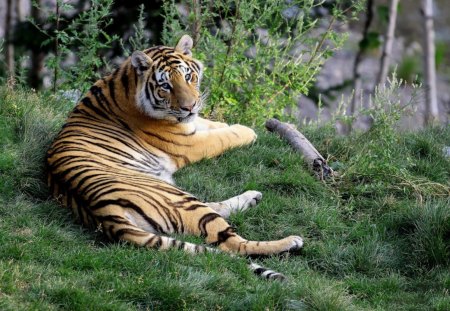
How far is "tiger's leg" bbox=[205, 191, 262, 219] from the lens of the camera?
7723 mm

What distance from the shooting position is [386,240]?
24.9 ft

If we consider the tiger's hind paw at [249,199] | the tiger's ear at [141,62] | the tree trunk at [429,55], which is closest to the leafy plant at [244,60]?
the tiger's ear at [141,62]

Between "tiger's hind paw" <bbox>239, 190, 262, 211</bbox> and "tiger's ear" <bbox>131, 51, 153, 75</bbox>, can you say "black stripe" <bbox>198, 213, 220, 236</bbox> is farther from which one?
"tiger's ear" <bbox>131, 51, 153, 75</bbox>

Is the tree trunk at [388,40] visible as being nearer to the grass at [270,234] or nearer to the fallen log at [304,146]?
the grass at [270,234]

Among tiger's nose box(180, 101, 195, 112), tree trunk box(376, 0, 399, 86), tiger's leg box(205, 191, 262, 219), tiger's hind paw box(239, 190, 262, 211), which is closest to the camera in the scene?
tiger's leg box(205, 191, 262, 219)

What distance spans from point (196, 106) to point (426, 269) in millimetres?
2522

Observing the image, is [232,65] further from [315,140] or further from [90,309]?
[90,309]

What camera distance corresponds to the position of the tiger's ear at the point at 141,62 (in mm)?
8336

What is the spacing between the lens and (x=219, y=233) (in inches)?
277

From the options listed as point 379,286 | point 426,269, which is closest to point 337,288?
point 379,286

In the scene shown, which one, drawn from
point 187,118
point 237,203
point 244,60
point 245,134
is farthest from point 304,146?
point 244,60

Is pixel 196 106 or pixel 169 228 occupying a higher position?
pixel 196 106

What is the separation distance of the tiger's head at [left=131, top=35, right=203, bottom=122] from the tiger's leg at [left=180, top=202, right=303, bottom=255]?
1381 millimetres

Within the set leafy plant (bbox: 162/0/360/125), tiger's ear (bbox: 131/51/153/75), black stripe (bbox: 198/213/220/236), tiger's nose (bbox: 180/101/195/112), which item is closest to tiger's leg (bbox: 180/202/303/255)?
black stripe (bbox: 198/213/220/236)
